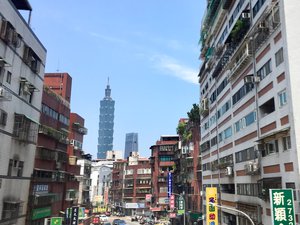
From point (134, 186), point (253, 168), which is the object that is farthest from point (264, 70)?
point (134, 186)

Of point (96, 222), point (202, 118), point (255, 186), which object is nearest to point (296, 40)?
point (255, 186)

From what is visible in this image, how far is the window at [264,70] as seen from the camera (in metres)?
27.4

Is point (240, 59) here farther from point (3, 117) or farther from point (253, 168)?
point (3, 117)

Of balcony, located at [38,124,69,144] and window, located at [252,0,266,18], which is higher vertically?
window, located at [252,0,266,18]

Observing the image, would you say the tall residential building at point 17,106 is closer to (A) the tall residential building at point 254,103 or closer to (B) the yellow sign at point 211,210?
(B) the yellow sign at point 211,210

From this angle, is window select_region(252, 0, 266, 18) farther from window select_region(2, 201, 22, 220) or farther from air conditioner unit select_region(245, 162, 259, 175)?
window select_region(2, 201, 22, 220)

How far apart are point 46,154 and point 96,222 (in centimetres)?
4477

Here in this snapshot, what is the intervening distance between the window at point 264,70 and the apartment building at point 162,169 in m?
74.7

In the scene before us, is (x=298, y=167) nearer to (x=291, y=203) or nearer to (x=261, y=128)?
(x=291, y=203)

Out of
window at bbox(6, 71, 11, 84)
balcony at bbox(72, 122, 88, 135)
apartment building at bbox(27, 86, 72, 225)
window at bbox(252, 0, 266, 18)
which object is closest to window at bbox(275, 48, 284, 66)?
window at bbox(252, 0, 266, 18)

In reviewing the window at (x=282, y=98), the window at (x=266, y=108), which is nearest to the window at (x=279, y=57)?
the window at (x=282, y=98)

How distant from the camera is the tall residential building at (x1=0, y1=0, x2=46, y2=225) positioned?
30328 mm

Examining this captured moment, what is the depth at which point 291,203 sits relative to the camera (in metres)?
20.6

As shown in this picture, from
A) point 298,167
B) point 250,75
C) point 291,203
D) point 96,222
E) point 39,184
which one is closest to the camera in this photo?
point 291,203
